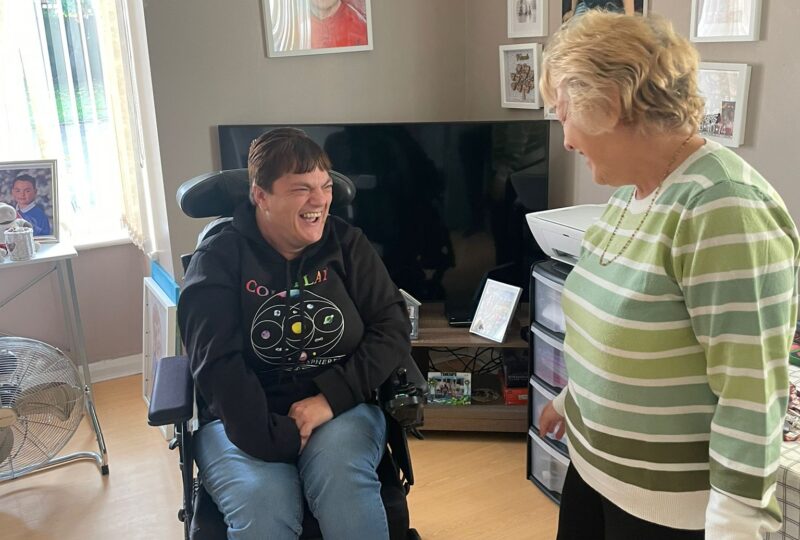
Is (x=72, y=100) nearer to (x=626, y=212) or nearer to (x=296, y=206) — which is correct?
(x=296, y=206)

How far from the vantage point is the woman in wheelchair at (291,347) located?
1.69 meters

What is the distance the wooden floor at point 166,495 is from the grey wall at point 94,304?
0.56m

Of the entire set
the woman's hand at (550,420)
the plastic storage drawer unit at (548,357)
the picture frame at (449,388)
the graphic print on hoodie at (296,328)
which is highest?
the graphic print on hoodie at (296,328)

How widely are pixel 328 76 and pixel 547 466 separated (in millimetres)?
1765

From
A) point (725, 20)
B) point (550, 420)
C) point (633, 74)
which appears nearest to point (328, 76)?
point (725, 20)

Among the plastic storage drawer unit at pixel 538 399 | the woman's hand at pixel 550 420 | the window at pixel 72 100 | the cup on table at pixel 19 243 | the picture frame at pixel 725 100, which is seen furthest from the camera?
the window at pixel 72 100

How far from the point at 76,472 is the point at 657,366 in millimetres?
2376

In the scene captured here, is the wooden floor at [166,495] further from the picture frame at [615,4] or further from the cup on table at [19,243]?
the picture frame at [615,4]

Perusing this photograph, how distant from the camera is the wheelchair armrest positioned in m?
1.70

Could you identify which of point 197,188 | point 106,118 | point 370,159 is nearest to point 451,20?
point 370,159

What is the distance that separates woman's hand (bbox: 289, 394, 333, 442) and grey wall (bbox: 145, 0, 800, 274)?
141 cm

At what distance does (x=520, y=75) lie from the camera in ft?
9.92

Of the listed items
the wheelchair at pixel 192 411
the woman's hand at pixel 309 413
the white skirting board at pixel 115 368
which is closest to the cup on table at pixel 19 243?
the wheelchair at pixel 192 411

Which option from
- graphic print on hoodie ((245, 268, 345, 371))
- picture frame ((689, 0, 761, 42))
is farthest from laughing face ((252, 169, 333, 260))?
picture frame ((689, 0, 761, 42))
